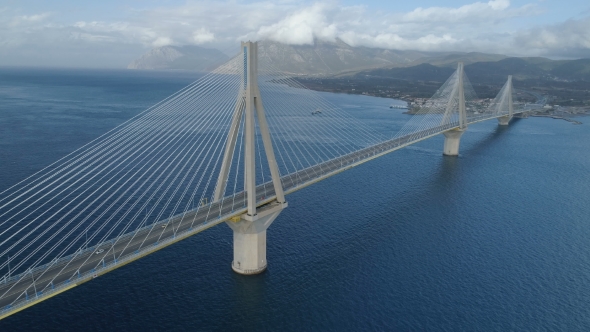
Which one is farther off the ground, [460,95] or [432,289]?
[460,95]

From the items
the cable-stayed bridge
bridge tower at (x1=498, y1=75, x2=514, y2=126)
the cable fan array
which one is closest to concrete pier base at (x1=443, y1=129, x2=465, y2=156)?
the cable-stayed bridge

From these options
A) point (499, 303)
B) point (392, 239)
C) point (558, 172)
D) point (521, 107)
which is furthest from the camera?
point (521, 107)

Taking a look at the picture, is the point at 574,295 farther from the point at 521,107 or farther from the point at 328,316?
the point at 521,107

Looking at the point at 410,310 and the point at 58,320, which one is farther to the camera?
the point at 410,310

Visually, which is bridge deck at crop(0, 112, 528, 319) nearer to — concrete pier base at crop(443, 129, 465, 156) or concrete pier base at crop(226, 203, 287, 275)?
concrete pier base at crop(226, 203, 287, 275)

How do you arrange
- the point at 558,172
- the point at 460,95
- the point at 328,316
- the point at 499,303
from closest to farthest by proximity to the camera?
the point at 328,316
the point at 499,303
the point at 558,172
the point at 460,95

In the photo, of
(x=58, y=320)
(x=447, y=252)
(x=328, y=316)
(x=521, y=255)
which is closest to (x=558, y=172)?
(x=521, y=255)
